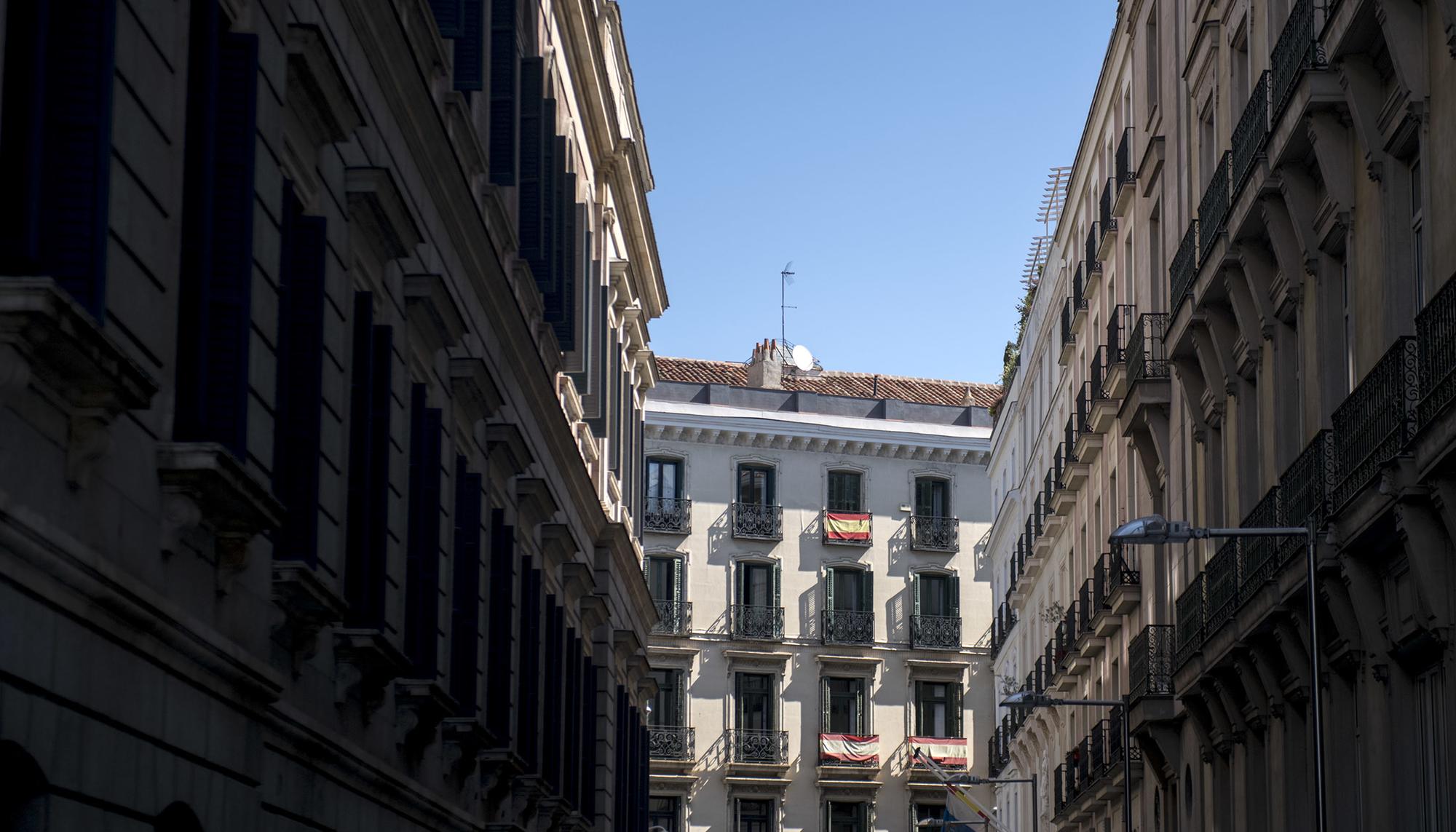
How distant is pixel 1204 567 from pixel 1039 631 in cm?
2837

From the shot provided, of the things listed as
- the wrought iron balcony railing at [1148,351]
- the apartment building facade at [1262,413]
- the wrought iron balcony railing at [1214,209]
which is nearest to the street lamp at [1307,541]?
the apartment building facade at [1262,413]

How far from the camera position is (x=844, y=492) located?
243 feet

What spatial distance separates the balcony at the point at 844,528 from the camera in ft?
239

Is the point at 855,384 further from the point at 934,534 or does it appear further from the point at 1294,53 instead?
the point at 1294,53

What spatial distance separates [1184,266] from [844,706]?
39263mm

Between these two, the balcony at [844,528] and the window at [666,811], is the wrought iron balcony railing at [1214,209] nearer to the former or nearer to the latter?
the window at [666,811]

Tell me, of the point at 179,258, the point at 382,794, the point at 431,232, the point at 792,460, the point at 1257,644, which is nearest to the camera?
the point at 179,258

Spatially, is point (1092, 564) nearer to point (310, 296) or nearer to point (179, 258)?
point (310, 296)

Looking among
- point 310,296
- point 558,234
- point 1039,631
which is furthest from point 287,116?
point 1039,631

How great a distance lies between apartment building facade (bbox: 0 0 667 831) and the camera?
970 centimetres

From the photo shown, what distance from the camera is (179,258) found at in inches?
465

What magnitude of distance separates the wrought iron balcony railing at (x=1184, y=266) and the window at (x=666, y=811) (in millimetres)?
37127

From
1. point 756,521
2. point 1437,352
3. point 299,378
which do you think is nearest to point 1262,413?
point 1437,352

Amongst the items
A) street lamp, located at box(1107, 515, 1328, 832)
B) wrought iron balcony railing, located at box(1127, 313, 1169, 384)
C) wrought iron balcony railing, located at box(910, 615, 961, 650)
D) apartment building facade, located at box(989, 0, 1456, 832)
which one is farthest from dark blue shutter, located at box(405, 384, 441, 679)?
wrought iron balcony railing, located at box(910, 615, 961, 650)
